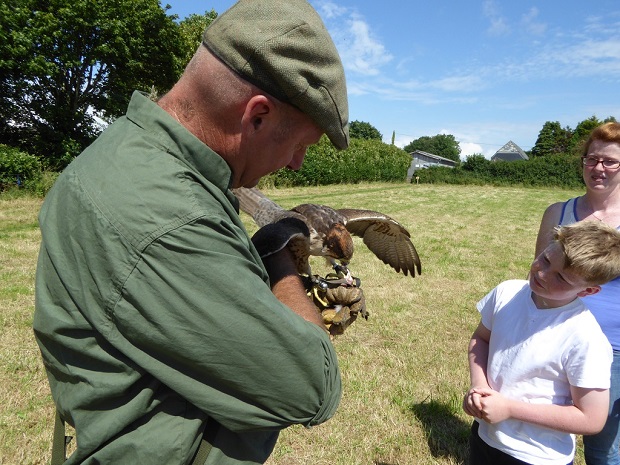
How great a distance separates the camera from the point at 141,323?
92cm

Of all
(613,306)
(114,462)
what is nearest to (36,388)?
(114,462)

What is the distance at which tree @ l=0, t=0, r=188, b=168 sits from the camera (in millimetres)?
16984

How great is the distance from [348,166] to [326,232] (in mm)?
30623

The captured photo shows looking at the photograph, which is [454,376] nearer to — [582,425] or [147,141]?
[582,425]

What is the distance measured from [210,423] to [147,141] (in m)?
0.73

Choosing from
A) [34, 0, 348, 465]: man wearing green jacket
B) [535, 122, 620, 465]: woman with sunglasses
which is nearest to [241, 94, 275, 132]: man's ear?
[34, 0, 348, 465]: man wearing green jacket

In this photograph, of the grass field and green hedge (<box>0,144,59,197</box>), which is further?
green hedge (<box>0,144,59,197</box>)

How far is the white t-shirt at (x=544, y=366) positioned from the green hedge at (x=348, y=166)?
22054mm

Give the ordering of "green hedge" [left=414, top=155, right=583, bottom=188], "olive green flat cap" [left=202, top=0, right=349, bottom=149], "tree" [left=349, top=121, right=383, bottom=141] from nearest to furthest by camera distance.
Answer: "olive green flat cap" [left=202, top=0, right=349, bottom=149] → "green hedge" [left=414, top=155, right=583, bottom=188] → "tree" [left=349, top=121, right=383, bottom=141]

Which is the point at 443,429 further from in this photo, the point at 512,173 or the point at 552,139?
the point at 552,139

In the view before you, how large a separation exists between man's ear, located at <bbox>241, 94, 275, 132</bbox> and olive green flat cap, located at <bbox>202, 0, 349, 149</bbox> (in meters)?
0.03

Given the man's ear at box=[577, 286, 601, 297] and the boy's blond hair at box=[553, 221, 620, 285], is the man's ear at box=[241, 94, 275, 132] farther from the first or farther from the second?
the man's ear at box=[577, 286, 601, 297]

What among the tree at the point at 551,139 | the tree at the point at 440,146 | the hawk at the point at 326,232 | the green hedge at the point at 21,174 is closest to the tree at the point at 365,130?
the tree at the point at 440,146

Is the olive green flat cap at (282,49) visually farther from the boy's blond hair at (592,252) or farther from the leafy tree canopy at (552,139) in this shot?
the leafy tree canopy at (552,139)
